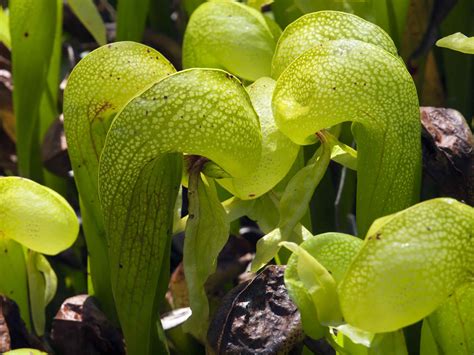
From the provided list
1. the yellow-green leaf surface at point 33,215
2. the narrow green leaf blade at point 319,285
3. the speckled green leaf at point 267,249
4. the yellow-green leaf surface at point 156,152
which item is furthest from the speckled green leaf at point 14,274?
the narrow green leaf blade at point 319,285

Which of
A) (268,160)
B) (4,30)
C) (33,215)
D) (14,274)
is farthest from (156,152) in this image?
(4,30)

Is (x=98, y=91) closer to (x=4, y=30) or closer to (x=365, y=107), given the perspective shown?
(x=365, y=107)

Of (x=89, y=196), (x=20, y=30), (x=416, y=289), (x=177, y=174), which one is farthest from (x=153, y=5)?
(x=416, y=289)

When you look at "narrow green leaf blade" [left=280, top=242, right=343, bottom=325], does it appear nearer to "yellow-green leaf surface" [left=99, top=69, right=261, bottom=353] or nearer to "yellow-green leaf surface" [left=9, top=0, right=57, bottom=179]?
"yellow-green leaf surface" [left=99, top=69, right=261, bottom=353]

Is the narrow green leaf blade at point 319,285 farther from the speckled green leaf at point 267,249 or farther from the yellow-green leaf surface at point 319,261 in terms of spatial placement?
the speckled green leaf at point 267,249

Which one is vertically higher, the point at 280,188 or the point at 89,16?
the point at 89,16

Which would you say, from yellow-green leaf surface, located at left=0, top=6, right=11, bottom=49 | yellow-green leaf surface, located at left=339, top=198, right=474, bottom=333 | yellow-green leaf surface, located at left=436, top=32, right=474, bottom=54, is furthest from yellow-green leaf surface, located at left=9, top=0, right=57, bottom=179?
yellow-green leaf surface, located at left=339, top=198, right=474, bottom=333
